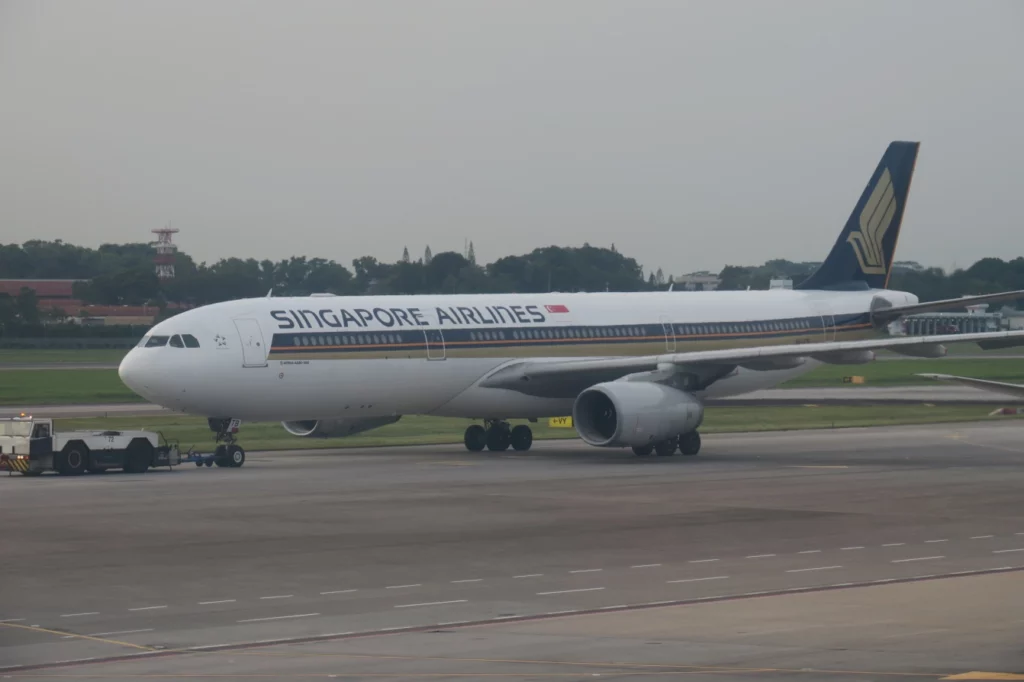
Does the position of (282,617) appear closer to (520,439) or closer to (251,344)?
(251,344)

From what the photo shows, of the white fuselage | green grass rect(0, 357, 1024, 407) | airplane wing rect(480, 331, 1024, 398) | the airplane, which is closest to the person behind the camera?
the white fuselage

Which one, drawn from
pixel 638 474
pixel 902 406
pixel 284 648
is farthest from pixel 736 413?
pixel 284 648

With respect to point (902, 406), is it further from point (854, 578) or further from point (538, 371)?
point (854, 578)

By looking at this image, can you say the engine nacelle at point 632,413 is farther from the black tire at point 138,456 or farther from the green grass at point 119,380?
the green grass at point 119,380

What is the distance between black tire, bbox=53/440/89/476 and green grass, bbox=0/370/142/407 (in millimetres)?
30230

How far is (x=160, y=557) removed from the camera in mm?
23281

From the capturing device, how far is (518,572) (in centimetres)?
2161

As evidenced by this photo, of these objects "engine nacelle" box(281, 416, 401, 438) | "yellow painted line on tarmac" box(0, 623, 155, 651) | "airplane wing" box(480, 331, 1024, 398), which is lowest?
"yellow painted line on tarmac" box(0, 623, 155, 651)

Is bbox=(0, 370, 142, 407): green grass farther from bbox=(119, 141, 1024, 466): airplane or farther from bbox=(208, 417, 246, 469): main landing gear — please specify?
bbox=(208, 417, 246, 469): main landing gear

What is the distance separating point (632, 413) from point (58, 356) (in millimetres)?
72348

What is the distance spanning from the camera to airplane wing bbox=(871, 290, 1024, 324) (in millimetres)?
43875

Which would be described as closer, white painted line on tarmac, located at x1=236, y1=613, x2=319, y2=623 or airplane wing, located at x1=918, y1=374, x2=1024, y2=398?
airplane wing, located at x1=918, y1=374, x2=1024, y2=398

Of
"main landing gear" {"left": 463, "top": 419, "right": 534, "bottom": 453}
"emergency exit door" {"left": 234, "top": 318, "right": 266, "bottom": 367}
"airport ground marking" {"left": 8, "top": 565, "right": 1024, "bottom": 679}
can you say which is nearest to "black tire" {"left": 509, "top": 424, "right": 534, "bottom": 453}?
"main landing gear" {"left": 463, "top": 419, "right": 534, "bottom": 453}

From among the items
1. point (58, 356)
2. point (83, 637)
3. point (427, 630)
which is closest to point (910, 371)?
point (58, 356)
